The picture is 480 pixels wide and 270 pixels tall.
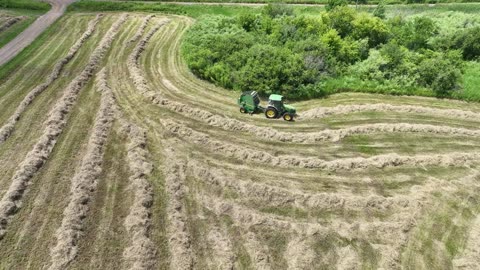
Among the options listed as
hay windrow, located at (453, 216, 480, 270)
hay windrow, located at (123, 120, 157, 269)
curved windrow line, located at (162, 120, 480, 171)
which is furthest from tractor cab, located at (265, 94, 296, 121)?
hay windrow, located at (453, 216, 480, 270)

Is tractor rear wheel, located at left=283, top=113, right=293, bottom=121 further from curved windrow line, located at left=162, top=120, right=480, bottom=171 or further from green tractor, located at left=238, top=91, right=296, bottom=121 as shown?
curved windrow line, located at left=162, top=120, right=480, bottom=171

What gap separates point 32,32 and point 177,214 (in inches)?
1531

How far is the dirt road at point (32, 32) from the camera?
39.3 meters

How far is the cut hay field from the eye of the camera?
17.0 m

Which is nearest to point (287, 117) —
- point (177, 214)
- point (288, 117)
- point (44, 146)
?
point (288, 117)

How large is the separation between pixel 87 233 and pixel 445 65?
30636 mm

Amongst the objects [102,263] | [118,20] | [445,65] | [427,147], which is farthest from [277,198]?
[118,20]

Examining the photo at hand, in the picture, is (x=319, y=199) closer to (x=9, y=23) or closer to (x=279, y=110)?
(x=279, y=110)

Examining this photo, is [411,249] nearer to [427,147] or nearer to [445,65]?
[427,147]

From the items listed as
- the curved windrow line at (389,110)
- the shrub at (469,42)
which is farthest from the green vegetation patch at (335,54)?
the curved windrow line at (389,110)

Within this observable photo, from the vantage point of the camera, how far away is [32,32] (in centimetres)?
4544

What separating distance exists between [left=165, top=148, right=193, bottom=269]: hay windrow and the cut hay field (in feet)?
0.25

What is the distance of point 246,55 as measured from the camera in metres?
32.6

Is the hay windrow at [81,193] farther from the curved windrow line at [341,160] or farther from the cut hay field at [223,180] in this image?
the curved windrow line at [341,160]
